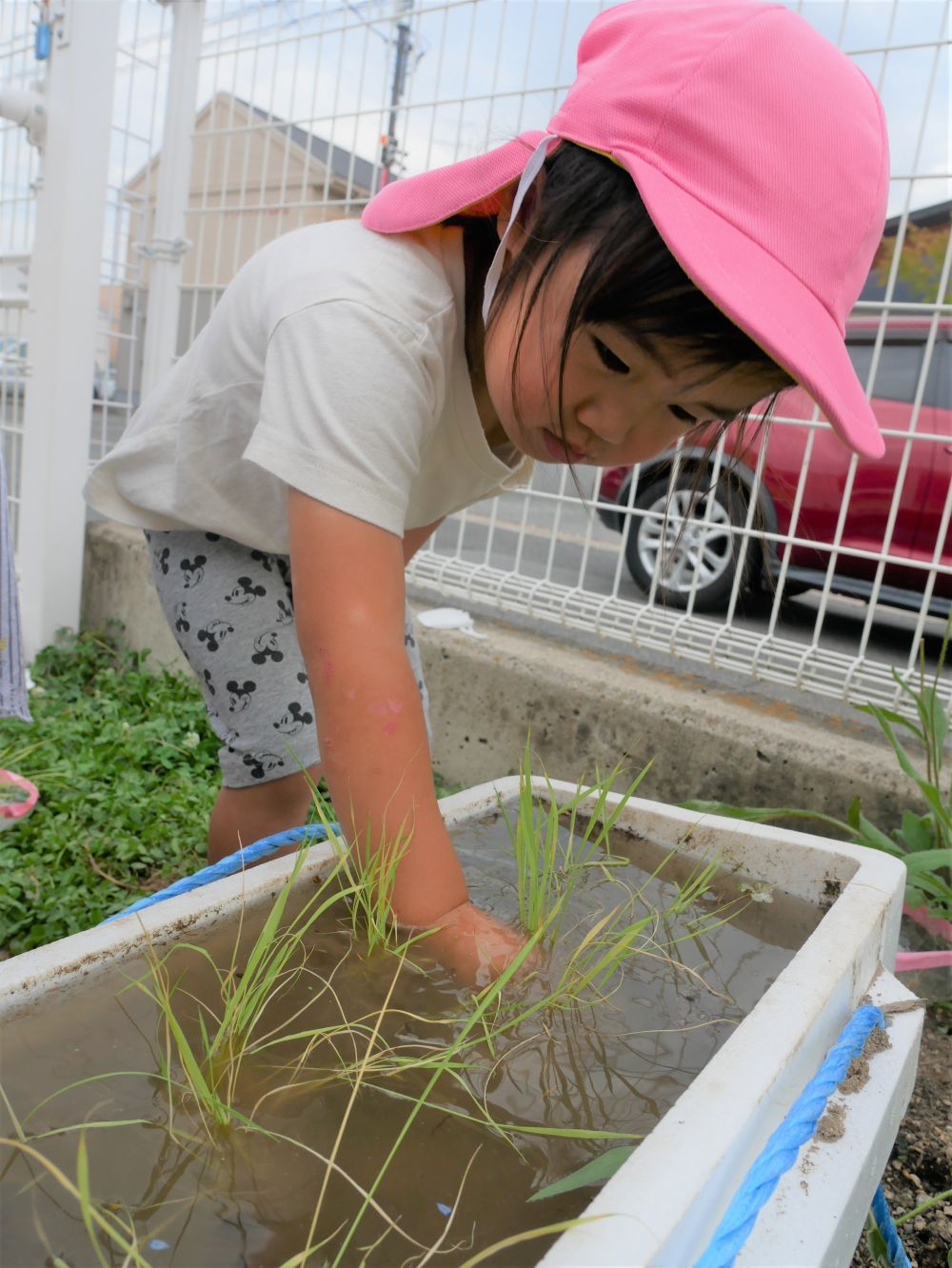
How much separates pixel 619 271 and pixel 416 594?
2.17 meters

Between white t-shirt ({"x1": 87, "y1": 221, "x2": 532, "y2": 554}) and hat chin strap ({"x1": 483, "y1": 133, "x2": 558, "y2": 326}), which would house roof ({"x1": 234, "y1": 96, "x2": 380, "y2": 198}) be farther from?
hat chin strap ({"x1": 483, "y1": 133, "x2": 558, "y2": 326})

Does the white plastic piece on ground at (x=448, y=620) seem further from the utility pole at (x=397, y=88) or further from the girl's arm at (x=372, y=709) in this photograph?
the girl's arm at (x=372, y=709)

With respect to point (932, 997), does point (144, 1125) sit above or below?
above

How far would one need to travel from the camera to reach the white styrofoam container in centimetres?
56

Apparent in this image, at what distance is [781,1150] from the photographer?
→ 679mm

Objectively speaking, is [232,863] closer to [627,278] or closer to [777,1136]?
[777,1136]

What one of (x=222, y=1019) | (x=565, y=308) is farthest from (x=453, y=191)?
(x=222, y=1019)

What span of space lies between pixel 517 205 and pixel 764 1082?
0.92m

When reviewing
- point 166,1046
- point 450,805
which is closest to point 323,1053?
point 166,1046

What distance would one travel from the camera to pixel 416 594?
3191mm

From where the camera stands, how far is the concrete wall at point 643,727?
219cm

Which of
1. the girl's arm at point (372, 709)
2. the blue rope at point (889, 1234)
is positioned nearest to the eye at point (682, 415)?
the girl's arm at point (372, 709)

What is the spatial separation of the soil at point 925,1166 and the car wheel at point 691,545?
85 centimetres

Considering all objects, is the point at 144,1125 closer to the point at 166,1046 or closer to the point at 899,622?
the point at 166,1046
